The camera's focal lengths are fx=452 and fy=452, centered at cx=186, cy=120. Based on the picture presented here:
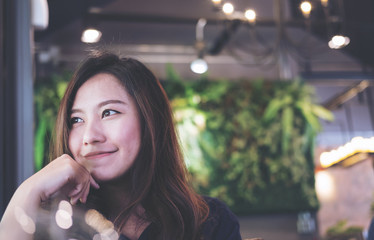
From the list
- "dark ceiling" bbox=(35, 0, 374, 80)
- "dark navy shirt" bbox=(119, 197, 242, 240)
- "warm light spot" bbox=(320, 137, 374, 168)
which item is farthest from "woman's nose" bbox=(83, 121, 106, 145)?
"warm light spot" bbox=(320, 137, 374, 168)

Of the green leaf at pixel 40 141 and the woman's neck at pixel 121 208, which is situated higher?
the green leaf at pixel 40 141

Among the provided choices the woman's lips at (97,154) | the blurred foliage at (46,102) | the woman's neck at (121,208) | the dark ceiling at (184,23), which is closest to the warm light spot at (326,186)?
the dark ceiling at (184,23)

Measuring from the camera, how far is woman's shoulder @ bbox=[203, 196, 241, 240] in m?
1.24

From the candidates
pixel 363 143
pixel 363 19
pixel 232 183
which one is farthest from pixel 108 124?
pixel 363 19

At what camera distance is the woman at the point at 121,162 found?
1.02 metres

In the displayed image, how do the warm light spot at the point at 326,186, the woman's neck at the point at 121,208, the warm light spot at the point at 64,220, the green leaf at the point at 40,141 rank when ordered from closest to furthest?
the warm light spot at the point at 64,220
the woman's neck at the point at 121,208
the green leaf at the point at 40,141
the warm light spot at the point at 326,186

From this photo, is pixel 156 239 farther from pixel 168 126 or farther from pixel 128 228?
pixel 168 126

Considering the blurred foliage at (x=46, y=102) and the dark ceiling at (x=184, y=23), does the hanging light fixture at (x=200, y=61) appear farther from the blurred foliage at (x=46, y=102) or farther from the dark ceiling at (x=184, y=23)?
the blurred foliage at (x=46, y=102)

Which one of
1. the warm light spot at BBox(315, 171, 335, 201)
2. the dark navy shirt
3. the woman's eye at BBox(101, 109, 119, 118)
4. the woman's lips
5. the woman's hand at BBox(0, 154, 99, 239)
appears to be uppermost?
the warm light spot at BBox(315, 171, 335, 201)

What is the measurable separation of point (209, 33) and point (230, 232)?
6.18 meters

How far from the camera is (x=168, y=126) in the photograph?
4.05ft

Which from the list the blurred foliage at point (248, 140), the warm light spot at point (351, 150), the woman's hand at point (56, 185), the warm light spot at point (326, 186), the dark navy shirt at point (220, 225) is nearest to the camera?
the woman's hand at point (56, 185)

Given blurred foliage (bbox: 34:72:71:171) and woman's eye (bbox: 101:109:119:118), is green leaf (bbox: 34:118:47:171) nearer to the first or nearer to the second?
blurred foliage (bbox: 34:72:71:171)

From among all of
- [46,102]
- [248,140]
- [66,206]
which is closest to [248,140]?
[248,140]
